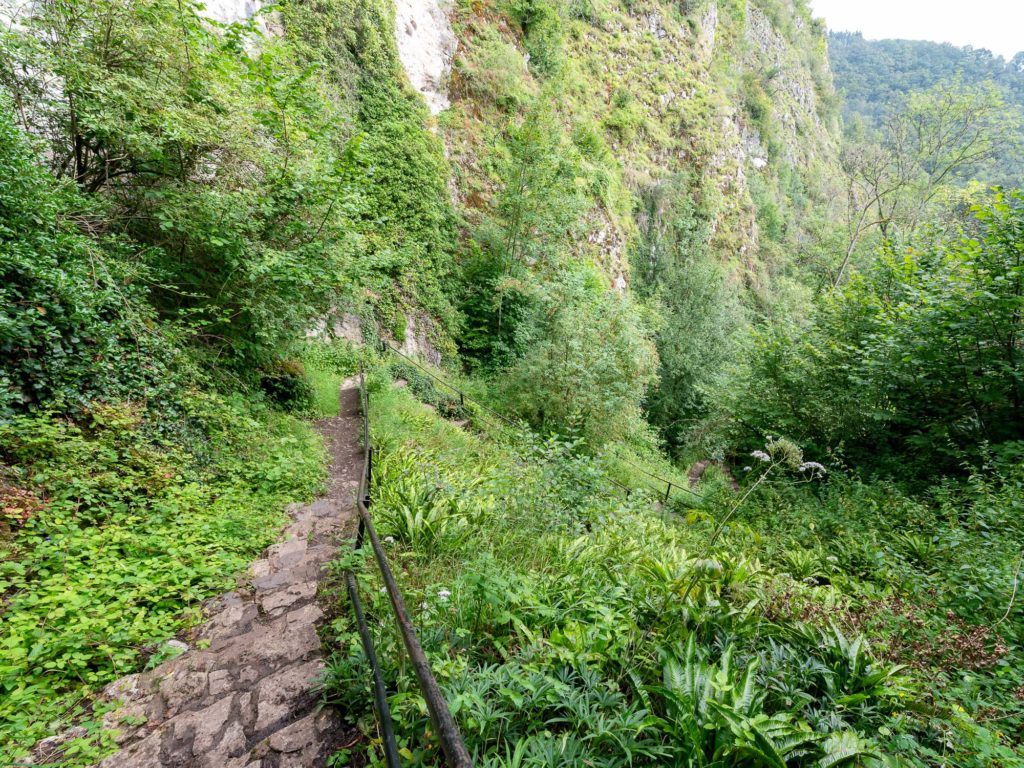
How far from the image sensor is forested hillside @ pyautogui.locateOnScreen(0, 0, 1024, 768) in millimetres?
2561

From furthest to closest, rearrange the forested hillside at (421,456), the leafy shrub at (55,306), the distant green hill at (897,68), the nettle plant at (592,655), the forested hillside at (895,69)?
the distant green hill at (897,68) < the forested hillside at (895,69) < the leafy shrub at (55,306) < the forested hillside at (421,456) < the nettle plant at (592,655)

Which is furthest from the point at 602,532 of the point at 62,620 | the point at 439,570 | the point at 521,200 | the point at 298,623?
the point at 521,200

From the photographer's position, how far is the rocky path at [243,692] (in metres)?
2.31

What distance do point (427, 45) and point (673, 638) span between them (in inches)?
759

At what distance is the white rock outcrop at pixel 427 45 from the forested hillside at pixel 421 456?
6.01ft

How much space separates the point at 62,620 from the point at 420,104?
1608 centimetres

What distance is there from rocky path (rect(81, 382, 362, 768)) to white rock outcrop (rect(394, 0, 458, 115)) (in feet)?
54.0

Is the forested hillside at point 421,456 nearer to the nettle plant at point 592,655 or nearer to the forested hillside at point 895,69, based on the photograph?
the nettle plant at point 592,655

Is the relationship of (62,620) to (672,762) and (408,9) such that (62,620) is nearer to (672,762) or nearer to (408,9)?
(672,762)

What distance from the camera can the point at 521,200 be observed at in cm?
1442

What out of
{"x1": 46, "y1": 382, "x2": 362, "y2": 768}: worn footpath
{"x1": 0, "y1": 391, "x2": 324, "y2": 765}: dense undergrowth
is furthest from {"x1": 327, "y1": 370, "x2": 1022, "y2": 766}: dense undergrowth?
{"x1": 0, "y1": 391, "x2": 324, "y2": 765}: dense undergrowth

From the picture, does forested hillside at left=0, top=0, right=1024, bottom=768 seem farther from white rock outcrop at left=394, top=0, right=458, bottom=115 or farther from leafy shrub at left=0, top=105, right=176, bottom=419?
white rock outcrop at left=394, top=0, right=458, bottom=115

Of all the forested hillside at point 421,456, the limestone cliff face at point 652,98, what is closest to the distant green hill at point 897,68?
the limestone cliff face at point 652,98

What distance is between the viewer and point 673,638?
10.5ft
